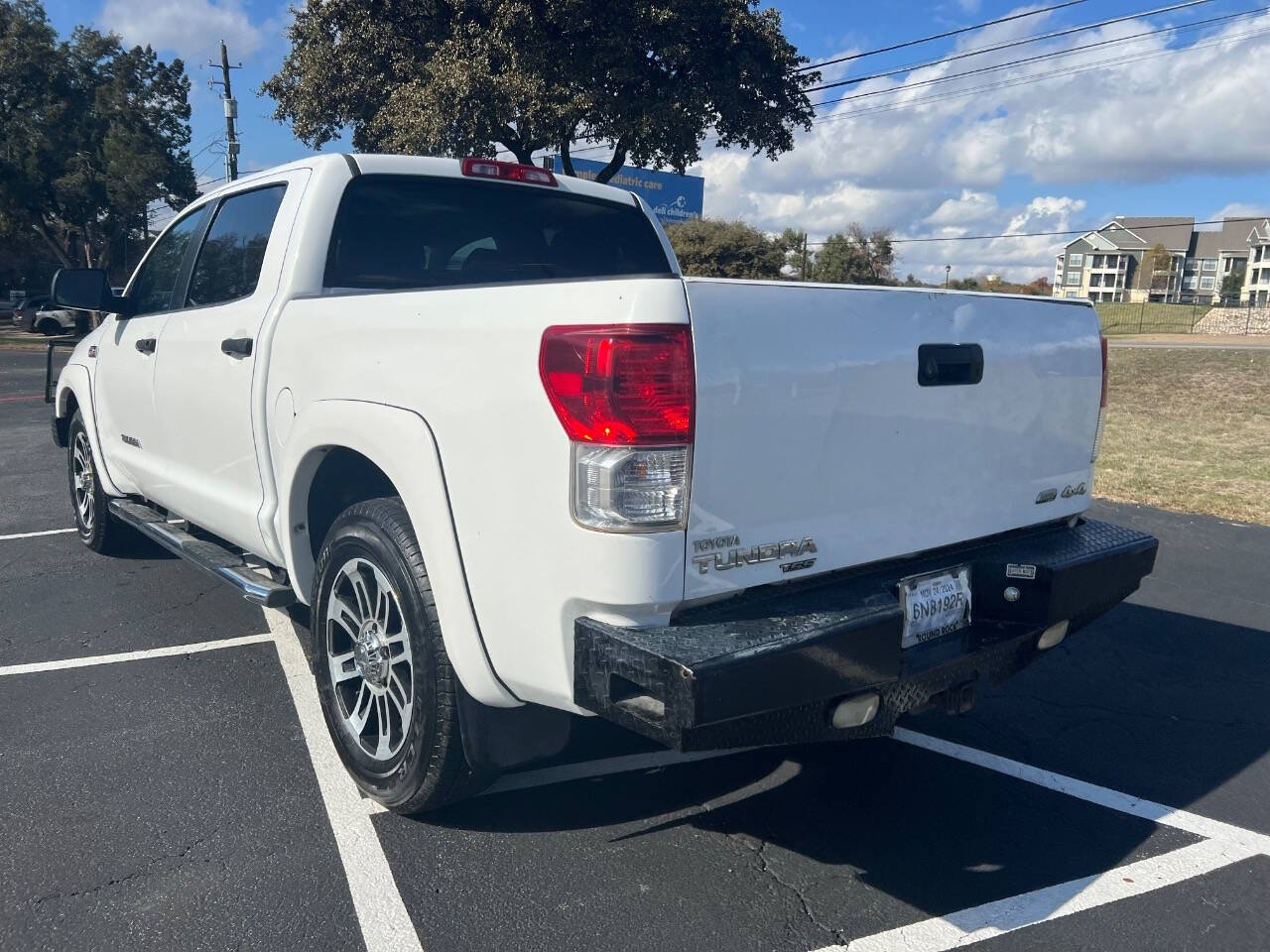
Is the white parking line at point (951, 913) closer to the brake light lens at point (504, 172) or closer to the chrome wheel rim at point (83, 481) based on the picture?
the brake light lens at point (504, 172)

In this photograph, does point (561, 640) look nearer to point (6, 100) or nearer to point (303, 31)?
point (303, 31)

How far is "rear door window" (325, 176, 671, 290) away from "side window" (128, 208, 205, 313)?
1409mm

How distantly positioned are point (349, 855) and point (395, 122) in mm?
15102

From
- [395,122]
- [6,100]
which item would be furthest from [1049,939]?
[6,100]

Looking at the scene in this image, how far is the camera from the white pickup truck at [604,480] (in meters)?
2.36

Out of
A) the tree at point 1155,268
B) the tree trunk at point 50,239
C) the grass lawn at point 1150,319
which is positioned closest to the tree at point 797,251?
the grass lawn at point 1150,319

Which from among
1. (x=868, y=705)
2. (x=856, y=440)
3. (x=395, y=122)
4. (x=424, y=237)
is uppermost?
(x=395, y=122)

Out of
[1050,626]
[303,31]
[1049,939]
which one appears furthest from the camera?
[303,31]

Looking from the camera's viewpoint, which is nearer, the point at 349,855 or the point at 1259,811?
the point at 349,855

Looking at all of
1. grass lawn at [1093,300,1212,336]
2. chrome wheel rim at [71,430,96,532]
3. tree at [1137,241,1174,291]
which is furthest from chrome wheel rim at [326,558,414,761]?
tree at [1137,241,1174,291]

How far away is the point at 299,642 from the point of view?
483 cm

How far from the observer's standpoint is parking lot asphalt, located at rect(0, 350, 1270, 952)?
2.70 m

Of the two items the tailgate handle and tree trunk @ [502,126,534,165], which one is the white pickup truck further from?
tree trunk @ [502,126,534,165]

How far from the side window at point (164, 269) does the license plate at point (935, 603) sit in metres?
3.71
